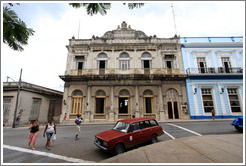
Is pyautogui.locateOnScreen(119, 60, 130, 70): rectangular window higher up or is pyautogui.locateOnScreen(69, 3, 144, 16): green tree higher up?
pyautogui.locateOnScreen(119, 60, 130, 70): rectangular window

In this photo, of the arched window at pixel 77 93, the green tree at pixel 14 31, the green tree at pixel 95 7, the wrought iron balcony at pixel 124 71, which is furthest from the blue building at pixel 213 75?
the green tree at pixel 14 31

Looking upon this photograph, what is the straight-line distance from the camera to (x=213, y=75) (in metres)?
16.8

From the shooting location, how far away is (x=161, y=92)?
16641 millimetres

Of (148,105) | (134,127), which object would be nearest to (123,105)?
(148,105)

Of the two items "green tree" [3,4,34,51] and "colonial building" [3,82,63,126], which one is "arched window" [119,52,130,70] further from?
"green tree" [3,4,34,51]

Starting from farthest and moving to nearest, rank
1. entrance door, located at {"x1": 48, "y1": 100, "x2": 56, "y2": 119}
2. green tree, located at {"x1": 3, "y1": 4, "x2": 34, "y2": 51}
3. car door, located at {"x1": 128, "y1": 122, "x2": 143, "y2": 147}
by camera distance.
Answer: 1. entrance door, located at {"x1": 48, "y1": 100, "x2": 56, "y2": 119}
2. car door, located at {"x1": 128, "y1": 122, "x2": 143, "y2": 147}
3. green tree, located at {"x1": 3, "y1": 4, "x2": 34, "y2": 51}

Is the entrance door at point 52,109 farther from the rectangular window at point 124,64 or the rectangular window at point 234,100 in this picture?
the rectangular window at point 234,100

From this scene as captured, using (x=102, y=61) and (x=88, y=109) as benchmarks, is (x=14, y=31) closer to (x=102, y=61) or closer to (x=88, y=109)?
(x=88, y=109)

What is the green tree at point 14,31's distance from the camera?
1993mm

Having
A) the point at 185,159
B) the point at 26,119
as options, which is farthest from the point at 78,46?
the point at 185,159

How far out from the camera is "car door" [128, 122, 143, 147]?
5310mm

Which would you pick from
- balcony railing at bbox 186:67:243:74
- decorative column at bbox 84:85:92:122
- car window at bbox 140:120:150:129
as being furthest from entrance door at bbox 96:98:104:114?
balcony railing at bbox 186:67:243:74

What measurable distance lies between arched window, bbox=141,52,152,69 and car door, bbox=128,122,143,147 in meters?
13.5

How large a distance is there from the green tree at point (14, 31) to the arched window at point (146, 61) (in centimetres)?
1681
